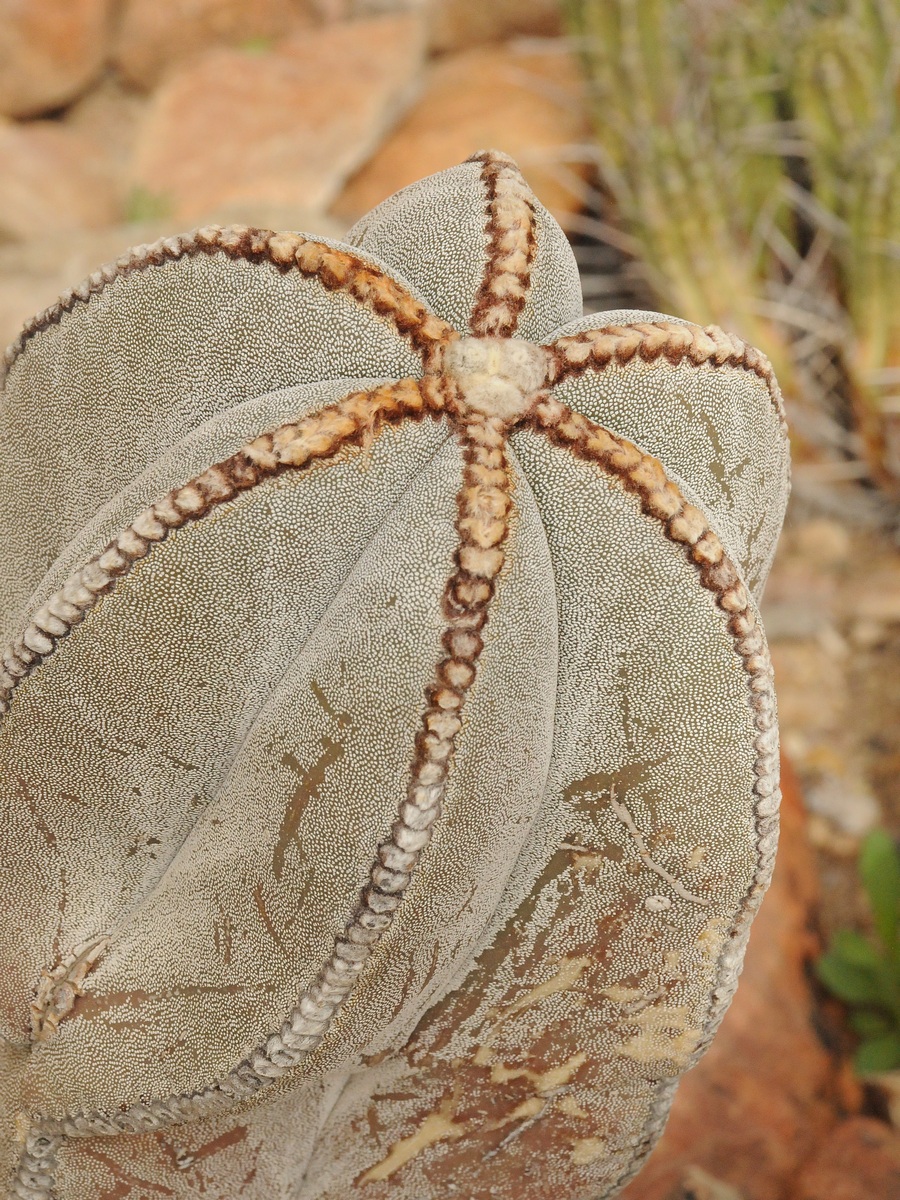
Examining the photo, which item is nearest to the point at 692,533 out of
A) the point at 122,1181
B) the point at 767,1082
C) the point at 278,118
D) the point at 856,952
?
the point at 122,1181

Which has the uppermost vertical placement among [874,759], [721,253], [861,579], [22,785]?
[721,253]

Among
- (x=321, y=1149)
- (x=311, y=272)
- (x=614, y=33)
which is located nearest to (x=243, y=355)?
(x=311, y=272)

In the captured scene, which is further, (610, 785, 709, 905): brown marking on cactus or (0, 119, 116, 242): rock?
(0, 119, 116, 242): rock

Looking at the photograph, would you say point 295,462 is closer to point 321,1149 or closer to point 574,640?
point 574,640

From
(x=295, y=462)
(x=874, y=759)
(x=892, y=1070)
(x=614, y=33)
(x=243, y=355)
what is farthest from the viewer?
(x=614, y=33)

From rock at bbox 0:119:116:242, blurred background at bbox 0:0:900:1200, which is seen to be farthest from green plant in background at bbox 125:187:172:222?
rock at bbox 0:119:116:242

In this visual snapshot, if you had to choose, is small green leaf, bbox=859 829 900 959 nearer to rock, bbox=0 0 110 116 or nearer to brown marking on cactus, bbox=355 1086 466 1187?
brown marking on cactus, bbox=355 1086 466 1187
